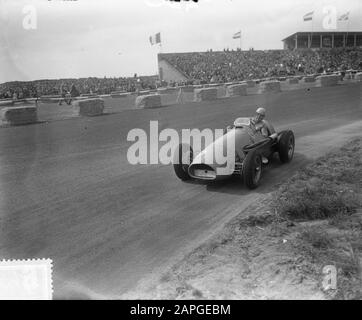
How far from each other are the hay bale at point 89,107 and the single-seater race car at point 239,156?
33.2 ft

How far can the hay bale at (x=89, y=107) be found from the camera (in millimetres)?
16750

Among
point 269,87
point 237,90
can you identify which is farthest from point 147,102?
point 269,87

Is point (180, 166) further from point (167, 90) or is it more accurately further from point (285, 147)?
point (167, 90)

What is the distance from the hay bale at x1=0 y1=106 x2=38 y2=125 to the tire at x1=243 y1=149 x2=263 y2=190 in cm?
1046

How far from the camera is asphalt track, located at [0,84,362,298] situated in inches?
180

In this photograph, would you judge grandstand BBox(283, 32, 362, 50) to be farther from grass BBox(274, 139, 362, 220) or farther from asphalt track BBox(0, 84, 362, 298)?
grass BBox(274, 139, 362, 220)

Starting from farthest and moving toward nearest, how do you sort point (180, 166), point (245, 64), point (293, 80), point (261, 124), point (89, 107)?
point (245, 64) → point (293, 80) → point (89, 107) → point (261, 124) → point (180, 166)

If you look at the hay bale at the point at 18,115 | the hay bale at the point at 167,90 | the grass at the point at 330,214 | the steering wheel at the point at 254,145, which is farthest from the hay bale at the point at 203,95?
the steering wheel at the point at 254,145

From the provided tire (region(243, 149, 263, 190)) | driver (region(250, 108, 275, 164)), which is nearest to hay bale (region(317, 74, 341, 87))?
driver (region(250, 108, 275, 164))

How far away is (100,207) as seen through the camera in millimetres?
6172

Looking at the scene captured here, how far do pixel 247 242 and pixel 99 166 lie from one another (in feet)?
14.6

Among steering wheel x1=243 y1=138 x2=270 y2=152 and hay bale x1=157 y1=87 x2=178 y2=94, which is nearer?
steering wheel x1=243 y1=138 x2=270 y2=152

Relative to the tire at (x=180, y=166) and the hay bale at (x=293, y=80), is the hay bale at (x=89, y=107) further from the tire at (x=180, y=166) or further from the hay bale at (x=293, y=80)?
the hay bale at (x=293, y=80)

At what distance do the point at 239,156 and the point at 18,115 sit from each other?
10217 millimetres
